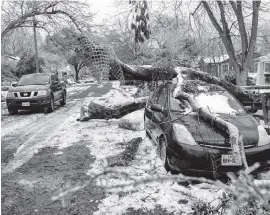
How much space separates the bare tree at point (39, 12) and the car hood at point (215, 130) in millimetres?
9232

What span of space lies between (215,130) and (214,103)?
1030mm

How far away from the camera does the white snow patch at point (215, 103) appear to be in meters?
5.48

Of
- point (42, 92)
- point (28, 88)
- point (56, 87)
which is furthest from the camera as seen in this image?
point (56, 87)

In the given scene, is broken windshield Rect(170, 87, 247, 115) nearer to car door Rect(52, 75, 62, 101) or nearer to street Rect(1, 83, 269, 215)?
street Rect(1, 83, 269, 215)

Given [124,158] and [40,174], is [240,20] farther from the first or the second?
[40,174]

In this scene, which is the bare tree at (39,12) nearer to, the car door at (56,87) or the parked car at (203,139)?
the car door at (56,87)

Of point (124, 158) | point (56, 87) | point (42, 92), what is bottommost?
point (124, 158)

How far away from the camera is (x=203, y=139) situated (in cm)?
454

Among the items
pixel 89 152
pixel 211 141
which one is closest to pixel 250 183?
pixel 211 141

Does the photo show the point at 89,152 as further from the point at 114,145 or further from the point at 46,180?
the point at 46,180

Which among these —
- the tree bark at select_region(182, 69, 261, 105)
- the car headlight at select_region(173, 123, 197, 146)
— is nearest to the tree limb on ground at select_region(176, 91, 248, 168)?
the car headlight at select_region(173, 123, 197, 146)

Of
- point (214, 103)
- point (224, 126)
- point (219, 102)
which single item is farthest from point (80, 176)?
point (219, 102)

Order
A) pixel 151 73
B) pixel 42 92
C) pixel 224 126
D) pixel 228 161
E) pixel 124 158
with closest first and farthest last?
pixel 228 161 → pixel 224 126 → pixel 124 158 → pixel 151 73 → pixel 42 92

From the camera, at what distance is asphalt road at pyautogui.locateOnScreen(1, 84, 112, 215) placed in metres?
3.92
